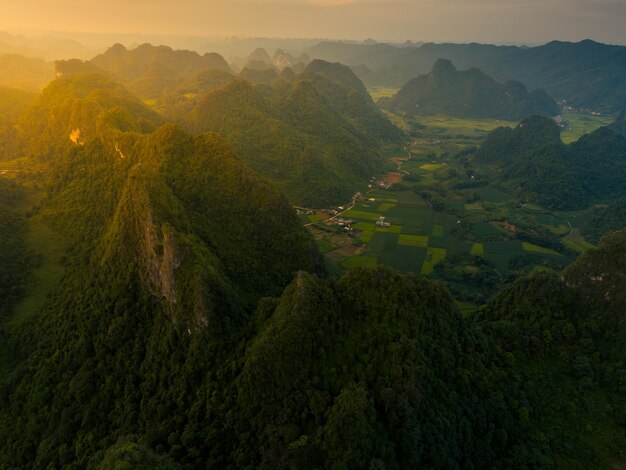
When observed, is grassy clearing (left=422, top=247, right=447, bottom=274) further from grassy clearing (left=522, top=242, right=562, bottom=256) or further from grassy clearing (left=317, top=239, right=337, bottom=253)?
grassy clearing (left=522, top=242, right=562, bottom=256)

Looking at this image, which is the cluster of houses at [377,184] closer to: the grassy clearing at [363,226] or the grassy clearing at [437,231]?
the grassy clearing at [363,226]

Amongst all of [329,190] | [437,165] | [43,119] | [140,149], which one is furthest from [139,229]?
[437,165]

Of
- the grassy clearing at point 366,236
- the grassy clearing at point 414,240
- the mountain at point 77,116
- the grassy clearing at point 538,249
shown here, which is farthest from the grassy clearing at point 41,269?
the grassy clearing at point 538,249

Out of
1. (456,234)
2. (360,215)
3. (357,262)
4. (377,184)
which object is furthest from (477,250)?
(377,184)

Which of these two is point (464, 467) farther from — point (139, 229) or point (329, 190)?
point (329, 190)

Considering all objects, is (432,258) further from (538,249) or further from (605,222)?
(605,222)
